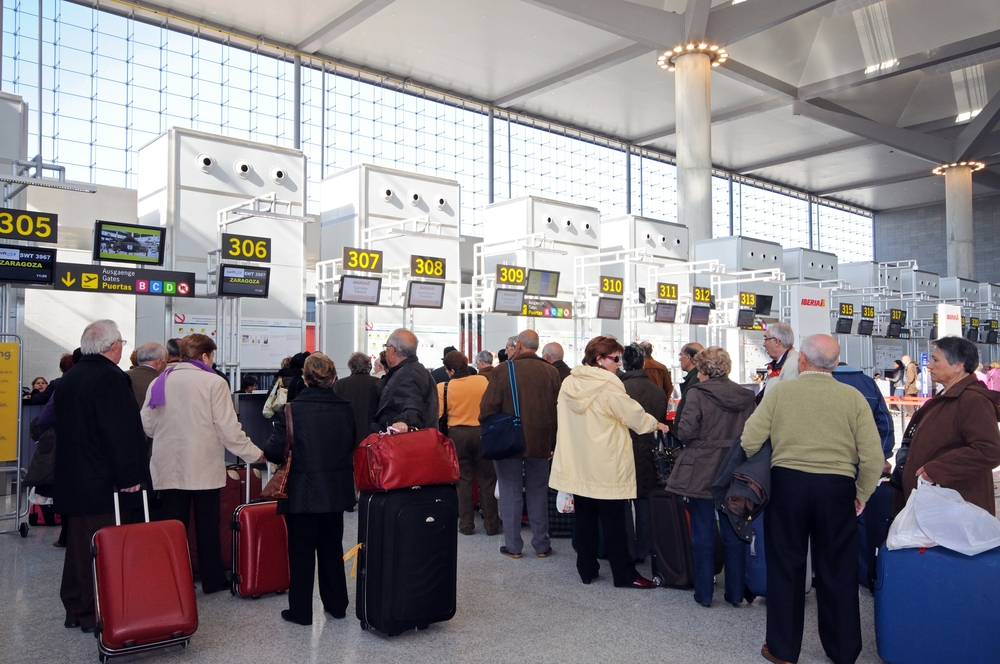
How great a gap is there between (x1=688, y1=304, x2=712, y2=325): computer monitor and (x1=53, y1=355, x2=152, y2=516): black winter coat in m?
11.9

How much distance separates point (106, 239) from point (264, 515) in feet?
15.9

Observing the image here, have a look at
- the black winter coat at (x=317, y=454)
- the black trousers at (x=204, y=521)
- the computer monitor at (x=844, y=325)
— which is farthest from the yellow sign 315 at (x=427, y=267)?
the computer monitor at (x=844, y=325)

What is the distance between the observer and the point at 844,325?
17.6m

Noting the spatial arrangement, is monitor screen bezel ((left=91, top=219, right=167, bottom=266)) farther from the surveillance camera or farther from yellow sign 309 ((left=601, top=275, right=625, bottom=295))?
yellow sign 309 ((left=601, top=275, right=625, bottom=295))

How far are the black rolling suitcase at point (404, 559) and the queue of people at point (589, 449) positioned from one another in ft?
0.91

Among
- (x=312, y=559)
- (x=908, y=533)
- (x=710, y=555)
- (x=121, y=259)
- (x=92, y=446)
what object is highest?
(x=121, y=259)

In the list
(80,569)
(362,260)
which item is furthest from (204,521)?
(362,260)

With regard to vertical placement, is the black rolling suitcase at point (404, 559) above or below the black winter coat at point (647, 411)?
below

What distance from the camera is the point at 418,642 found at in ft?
13.3

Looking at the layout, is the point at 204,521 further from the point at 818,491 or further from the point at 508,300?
the point at 508,300

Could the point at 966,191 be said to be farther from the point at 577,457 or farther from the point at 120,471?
the point at 120,471

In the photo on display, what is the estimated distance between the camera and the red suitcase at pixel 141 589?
3654 mm

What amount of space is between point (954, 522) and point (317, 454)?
306 cm

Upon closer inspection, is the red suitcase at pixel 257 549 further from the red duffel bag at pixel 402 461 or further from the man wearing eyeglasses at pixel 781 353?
the man wearing eyeglasses at pixel 781 353
